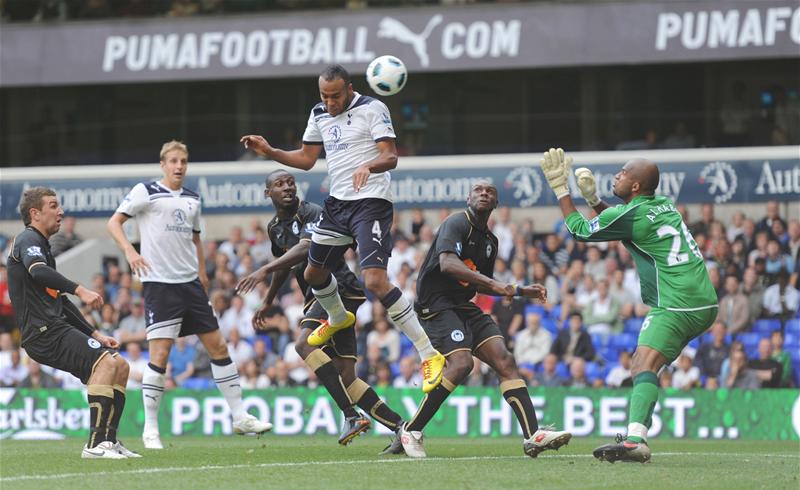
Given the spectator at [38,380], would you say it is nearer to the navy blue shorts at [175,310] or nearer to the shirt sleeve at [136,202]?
the navy blue shorts at [175,310]

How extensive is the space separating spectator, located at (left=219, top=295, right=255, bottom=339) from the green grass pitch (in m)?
9.07

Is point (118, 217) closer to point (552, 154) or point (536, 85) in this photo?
point (552, 154)

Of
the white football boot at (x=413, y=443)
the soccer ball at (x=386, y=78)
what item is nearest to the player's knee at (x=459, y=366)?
the white football boot at (x=413, y=443)

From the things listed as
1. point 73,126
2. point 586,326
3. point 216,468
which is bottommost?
point 216,468

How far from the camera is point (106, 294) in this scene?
22.2 m

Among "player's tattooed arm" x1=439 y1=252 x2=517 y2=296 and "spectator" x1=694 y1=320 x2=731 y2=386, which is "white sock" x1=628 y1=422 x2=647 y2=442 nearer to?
"player's tattooed arm" x1=439 y1=252 x2=517 y2=296

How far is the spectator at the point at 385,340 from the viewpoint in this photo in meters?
19.4

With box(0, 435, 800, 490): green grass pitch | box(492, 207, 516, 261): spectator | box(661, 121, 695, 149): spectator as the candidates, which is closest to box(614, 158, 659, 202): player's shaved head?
box(0, 435, 800, 490): green grass pitch

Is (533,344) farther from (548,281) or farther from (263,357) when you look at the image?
(263,357)

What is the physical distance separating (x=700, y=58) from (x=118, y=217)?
46.9 ft

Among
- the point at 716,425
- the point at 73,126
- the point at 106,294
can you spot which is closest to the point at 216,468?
the point at 716,425

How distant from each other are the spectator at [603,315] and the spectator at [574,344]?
643mm

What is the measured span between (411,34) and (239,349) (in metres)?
7.52

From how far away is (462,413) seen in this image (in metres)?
17.7
